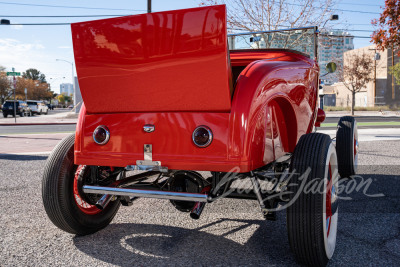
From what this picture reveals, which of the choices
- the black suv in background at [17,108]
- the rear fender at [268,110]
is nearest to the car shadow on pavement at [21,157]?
the rear fender at [268,110]

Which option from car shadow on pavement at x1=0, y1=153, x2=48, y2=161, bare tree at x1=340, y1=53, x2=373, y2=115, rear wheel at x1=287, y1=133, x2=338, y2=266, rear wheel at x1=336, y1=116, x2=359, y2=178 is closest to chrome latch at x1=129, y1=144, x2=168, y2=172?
rear wheel at x1=287, y1=133, x2=338, y2=266

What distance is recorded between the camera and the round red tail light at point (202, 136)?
2.38 meters

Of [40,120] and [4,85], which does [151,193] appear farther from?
[4,85]

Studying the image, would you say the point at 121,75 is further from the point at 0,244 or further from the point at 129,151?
the point at 0,244

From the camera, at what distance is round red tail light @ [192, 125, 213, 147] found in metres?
2.38

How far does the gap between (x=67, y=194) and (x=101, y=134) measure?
1.96ft

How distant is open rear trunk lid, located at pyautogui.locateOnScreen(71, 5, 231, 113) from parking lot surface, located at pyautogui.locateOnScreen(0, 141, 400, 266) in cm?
106

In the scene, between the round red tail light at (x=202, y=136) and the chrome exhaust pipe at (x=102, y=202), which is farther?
the chrome exhaust pipe at (x=102, y=202)

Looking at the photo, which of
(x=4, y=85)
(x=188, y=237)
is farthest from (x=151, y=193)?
(x=4, y=85)

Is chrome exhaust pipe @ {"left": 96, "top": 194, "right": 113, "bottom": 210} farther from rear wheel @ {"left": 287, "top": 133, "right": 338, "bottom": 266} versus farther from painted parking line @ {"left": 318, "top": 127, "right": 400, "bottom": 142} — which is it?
painted parking line @ {"left": 318, "top": 127, "right": 400, "bottom": 142}

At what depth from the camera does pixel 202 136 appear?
2402mm

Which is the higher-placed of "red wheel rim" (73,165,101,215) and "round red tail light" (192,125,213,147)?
"round red tail light" (192,125,213,147)

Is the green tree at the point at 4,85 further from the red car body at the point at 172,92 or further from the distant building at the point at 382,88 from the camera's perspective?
the red car body at the point at 172,92

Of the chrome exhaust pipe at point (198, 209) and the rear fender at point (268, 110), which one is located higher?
the rear fender at point (268, 110)
